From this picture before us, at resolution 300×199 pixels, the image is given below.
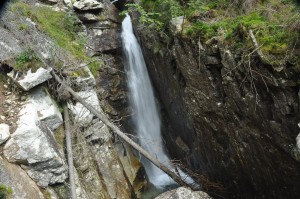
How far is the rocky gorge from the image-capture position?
21.8ft

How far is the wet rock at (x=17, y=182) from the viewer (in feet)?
20.8

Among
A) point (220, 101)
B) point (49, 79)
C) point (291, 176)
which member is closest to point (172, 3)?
point (220, 101)

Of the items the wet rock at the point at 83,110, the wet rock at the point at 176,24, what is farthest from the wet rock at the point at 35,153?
the wet rock at the point at 176,24

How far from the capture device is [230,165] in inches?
342

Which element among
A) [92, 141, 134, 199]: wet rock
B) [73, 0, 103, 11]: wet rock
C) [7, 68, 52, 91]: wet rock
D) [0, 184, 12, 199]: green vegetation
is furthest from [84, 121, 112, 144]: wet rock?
[73, 0, 103, 11]: wet rock

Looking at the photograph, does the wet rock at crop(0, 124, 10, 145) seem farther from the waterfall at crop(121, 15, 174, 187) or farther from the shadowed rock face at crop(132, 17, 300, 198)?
the waterfall at crop(121, 15, 174, 187)

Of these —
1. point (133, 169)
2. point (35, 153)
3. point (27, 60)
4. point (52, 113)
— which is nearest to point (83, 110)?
point (52, 113)

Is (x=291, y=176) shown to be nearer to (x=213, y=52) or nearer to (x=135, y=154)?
(x=213, y=52)

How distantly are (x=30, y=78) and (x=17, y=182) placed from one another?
8.94ft

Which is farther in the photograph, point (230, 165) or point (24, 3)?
point (24, 3)

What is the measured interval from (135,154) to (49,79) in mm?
5019

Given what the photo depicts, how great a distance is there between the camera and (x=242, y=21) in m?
7.12

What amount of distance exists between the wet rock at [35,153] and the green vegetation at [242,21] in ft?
15.3

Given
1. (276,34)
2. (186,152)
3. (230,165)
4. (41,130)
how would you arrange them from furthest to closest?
(186,152) < (230,165) < (41,130) < (276,34)
